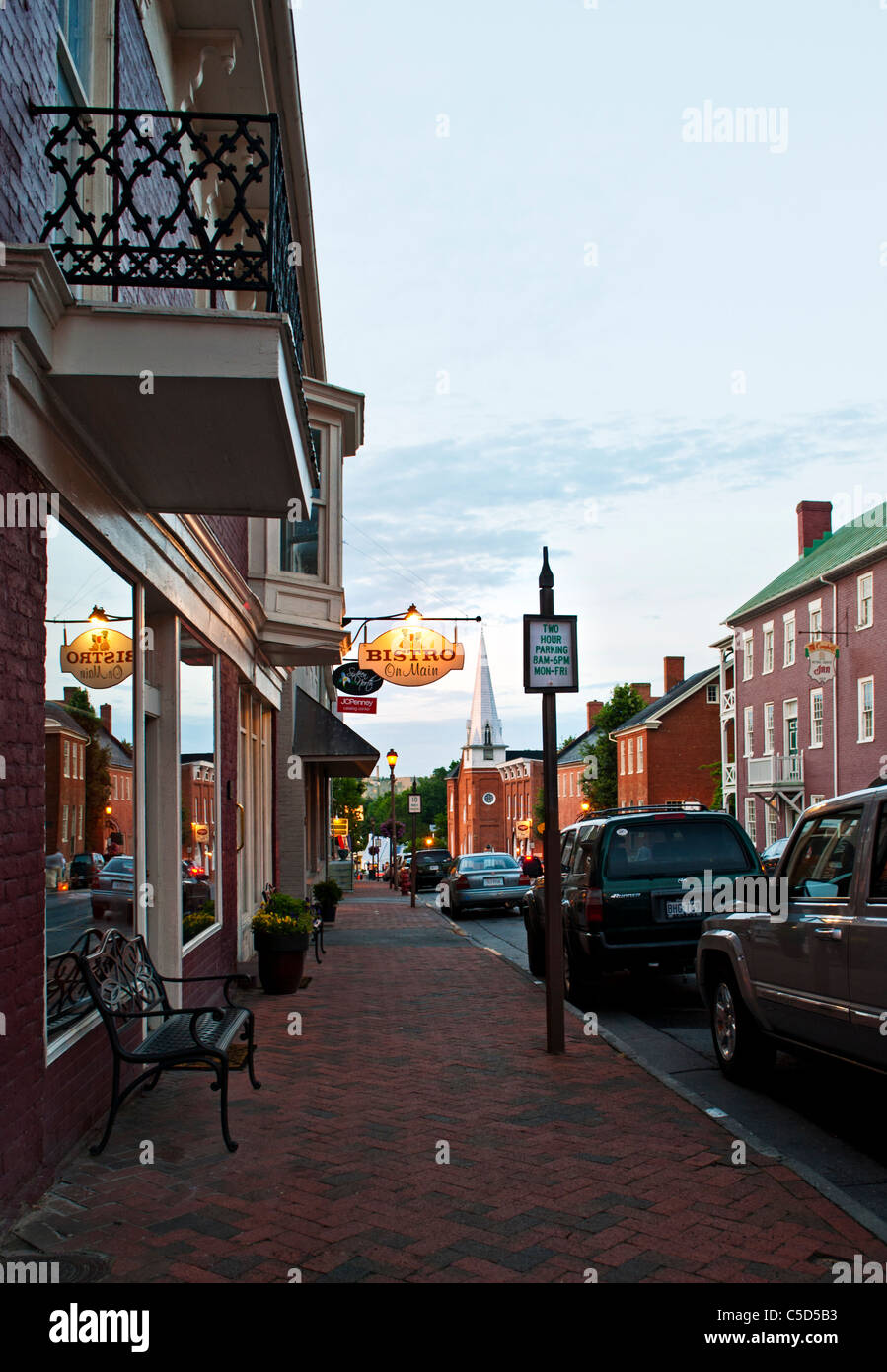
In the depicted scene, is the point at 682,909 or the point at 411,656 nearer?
the point at 682,909

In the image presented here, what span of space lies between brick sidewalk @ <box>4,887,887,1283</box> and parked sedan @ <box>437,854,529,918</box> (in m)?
16.9

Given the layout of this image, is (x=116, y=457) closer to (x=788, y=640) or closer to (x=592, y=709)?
(x=788, y=640)

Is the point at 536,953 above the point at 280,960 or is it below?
below

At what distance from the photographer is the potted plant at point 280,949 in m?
11.7

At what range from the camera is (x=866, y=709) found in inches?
1529

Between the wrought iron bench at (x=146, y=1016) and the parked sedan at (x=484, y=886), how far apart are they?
58.7 feet

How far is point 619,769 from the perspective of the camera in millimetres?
72438

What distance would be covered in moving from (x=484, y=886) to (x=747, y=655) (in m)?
28.7

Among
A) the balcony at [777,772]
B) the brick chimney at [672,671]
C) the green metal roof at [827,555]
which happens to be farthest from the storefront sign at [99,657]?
the brick chimney at [672,671]

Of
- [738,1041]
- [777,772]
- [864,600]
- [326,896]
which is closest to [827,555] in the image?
[864,600]

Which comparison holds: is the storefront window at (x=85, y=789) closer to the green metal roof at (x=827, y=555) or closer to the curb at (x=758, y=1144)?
the curb at (x=758, y=1144)

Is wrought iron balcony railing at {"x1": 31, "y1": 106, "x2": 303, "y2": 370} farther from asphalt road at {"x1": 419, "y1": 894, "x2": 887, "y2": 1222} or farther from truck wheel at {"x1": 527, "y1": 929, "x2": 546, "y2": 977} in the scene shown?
truck wheel at {"x1": 527, "y1": 929, "x2": 546, "y2": 977}
